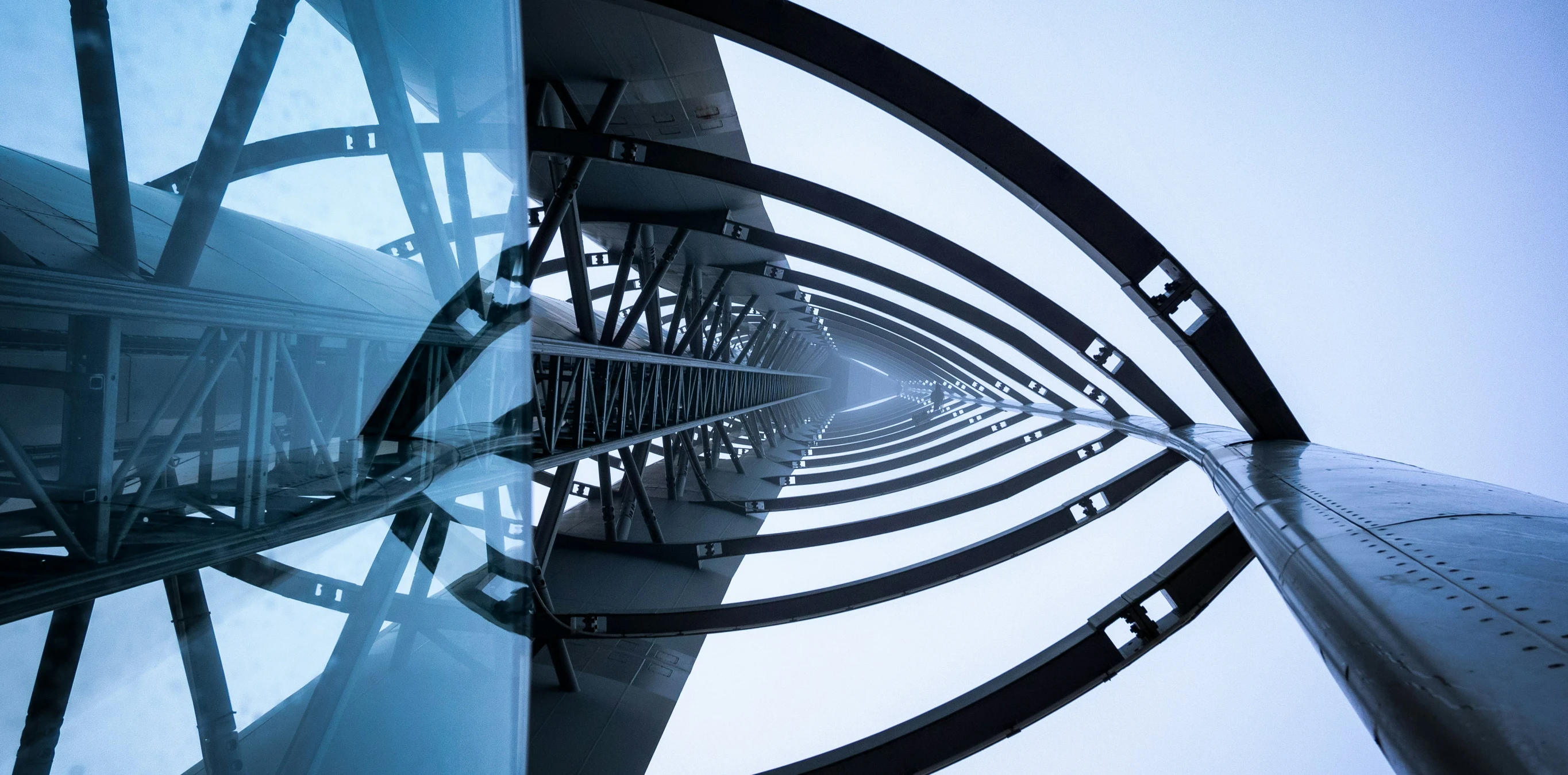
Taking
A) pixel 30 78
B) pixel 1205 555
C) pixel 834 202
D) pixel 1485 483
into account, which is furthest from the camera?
pixel 834 202

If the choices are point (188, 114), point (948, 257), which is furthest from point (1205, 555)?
point (188, 114)

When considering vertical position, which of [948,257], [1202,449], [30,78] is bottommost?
[1202,449]

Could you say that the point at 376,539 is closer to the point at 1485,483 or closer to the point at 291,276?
the point at 291,276

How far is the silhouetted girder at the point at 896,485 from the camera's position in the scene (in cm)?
1750

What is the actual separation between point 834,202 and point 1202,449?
477 cm

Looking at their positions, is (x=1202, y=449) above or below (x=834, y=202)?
below

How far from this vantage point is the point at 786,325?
2998 cm

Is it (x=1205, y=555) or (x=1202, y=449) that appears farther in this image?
(x=1205, y=555)

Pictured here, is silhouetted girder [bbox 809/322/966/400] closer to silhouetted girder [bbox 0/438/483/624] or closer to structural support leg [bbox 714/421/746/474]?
structural support leg [bbox 714/421/746/474]

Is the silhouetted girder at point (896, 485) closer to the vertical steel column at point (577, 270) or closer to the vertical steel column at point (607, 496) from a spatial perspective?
the vertical steel column at point (607, 496)

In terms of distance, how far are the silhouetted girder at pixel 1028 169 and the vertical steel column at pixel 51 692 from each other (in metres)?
5.38

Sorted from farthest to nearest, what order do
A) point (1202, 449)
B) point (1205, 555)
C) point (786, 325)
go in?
point (786, 325)
point (1205, 555)
point (1202, 449)

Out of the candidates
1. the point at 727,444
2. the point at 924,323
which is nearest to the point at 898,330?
the point at 924,323

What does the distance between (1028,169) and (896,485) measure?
14.3 metres
